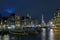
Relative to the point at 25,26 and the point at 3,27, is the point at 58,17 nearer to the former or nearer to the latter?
the point at 25,26

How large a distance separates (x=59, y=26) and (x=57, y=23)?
271 cm

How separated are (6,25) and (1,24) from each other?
2003 mm

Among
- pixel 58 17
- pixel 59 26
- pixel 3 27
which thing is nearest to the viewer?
pixel 3 27

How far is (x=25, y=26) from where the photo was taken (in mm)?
119750

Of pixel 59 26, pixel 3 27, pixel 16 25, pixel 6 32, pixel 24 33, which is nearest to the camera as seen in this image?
pixel 24 33

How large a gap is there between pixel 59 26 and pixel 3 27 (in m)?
27.3

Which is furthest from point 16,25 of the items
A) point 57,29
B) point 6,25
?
point 57,29

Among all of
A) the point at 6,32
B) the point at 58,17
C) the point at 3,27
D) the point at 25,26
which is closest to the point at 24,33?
the point at 6,32

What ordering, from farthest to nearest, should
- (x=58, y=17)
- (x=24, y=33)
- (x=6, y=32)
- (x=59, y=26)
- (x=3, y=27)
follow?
(x=58, y=17), (x=59, y=26), (x=3, y=27), (x=6, y=32), (x=24, y=33)

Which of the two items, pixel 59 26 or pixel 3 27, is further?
pixel 59 26

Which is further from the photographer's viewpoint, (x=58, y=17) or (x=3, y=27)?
(x=58, y=17)

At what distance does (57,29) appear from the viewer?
121 m

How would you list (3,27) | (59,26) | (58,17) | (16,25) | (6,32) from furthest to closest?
1. (58,17)
2. (59,26)
3. (16,25)
4. (3,27)
5. (6,32)

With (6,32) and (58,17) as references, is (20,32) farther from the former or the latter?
(58,17)
